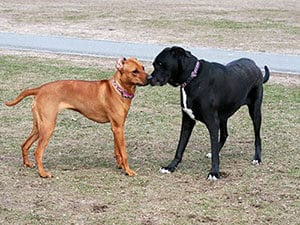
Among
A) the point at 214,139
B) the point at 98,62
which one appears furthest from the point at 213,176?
the point at 98,62

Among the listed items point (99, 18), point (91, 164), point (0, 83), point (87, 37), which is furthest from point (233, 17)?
point (91, 164)

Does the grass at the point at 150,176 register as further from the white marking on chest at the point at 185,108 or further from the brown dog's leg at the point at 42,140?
the white marking on chest at the point at 185,108

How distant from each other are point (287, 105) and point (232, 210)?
446 cm

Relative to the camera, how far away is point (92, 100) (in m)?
7.58

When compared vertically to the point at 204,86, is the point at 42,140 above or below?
below

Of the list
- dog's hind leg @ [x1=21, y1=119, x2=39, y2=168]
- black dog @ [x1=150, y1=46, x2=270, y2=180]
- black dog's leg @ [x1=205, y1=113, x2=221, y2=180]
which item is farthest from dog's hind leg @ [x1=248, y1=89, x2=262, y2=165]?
dog's hind leg @ [x1=21, y1=119, x2=39, y2=168]

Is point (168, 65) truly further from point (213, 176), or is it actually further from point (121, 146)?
point (213, 176)

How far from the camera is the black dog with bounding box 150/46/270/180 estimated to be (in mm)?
7312

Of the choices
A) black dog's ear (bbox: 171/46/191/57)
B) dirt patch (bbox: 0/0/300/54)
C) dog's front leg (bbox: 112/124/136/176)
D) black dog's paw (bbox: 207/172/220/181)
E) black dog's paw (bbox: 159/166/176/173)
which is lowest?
dirt patch (bbox: 0/0/300/54)

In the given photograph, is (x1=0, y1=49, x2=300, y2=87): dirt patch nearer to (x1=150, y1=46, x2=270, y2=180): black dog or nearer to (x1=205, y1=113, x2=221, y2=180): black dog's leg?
(x1=150, y1=46, x2=270, y2=180): black dog

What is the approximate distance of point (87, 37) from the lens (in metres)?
17.6

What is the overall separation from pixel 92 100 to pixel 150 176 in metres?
0.93

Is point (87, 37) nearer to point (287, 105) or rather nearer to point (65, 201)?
point (287, 105)

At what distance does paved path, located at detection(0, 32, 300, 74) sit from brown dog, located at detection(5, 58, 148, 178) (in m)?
6.31
